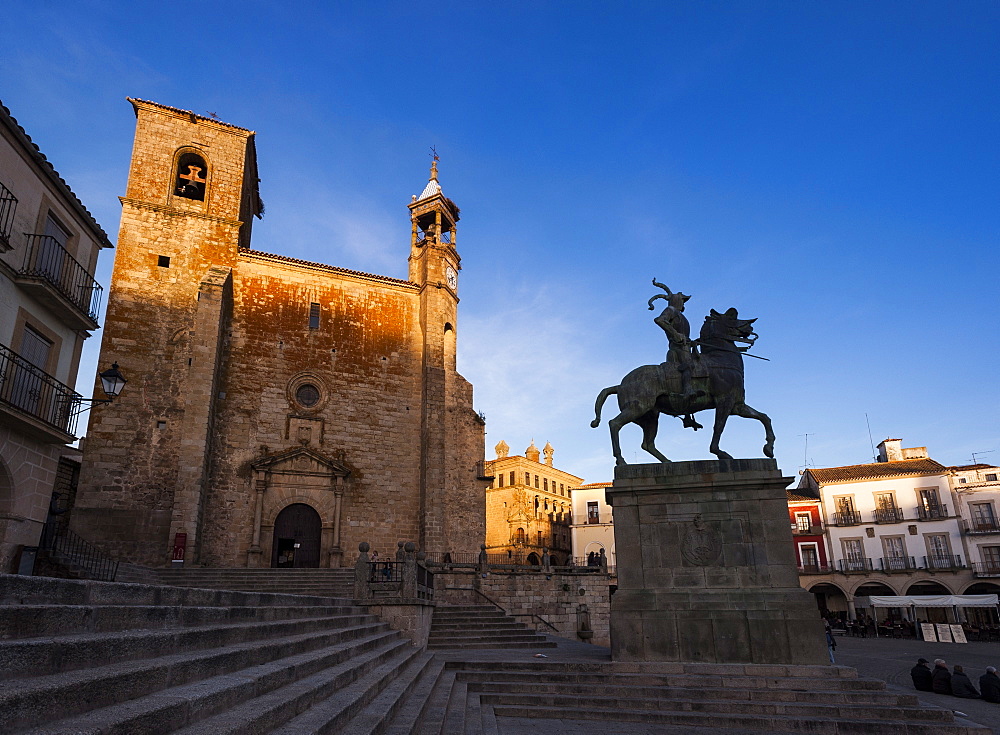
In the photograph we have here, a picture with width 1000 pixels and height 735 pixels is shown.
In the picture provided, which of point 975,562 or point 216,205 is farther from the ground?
point 216,205

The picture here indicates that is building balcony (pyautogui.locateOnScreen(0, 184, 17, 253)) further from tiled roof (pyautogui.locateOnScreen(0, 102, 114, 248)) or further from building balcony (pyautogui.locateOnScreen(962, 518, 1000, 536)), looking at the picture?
building balcony (pyautogui.locateOnScreen(962, 518, 1000, 536))

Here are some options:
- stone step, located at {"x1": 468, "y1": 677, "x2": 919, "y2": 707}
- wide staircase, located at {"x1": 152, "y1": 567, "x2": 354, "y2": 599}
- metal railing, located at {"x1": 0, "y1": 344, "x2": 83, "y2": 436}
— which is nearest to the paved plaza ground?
stone step, located at {"x1": 468, "y1": 677, "x2": 919, "y2": 707}

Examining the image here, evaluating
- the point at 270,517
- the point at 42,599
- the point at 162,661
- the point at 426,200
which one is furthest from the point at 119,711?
the point at 426,200

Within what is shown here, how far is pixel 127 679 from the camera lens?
2637 mm

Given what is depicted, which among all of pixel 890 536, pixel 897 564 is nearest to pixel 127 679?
pixel 897 564

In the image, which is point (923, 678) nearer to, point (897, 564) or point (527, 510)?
point (897, 564)

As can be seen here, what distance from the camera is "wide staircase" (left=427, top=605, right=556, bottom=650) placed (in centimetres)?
1322

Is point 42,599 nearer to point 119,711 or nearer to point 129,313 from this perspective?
point 119,711

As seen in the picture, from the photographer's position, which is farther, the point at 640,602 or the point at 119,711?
the point at 640,602

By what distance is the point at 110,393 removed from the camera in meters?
9.39

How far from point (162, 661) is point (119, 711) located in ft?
2.37

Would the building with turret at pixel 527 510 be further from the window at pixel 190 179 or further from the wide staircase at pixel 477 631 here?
the wide staircase at pixel 477 631

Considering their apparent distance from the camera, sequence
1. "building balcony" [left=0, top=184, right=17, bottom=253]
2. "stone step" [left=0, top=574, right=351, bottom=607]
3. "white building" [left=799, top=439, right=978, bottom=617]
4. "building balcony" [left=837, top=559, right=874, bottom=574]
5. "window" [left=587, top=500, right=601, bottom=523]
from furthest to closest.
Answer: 1. "window" [left=587, top=500, right=601, bottom=523]
2. "building balcony" [left=837, top=559, right=874, bottom=574]
3. "white building" [left=799, top=439, right=978, bottom=617]
4. "building balcony" [left=0, top=184, right=17, bottom=253]
5. "stone step" [left=0, top=574, right=351, bottom=607]

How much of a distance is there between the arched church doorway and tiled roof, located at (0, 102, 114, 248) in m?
11.2
